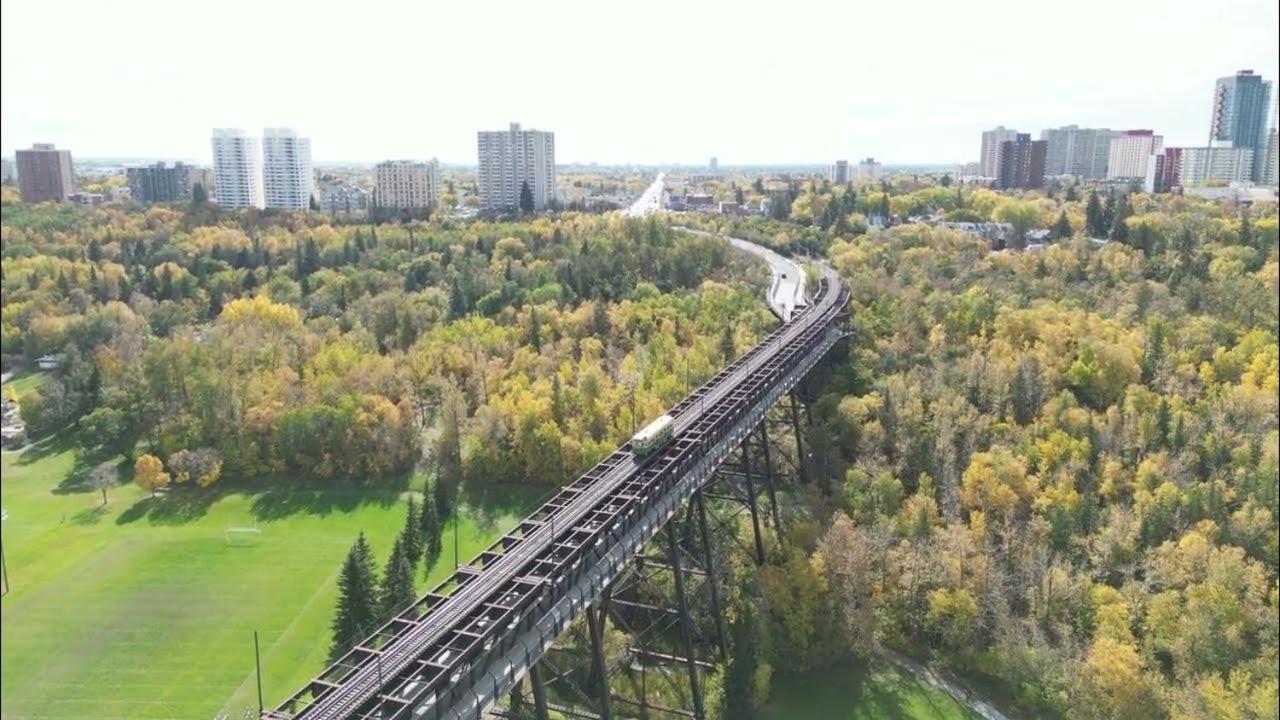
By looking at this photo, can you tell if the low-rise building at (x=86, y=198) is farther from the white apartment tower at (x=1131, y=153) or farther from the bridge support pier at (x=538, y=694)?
the white apartment tower at (x=1131, y=153)

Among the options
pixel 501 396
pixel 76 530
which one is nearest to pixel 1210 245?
pixel 501 396

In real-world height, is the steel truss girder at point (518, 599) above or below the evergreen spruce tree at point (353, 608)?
above

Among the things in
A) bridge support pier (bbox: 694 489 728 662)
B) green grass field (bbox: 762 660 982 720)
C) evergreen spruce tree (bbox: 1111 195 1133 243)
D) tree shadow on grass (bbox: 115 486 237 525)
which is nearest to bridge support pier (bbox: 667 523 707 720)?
bridge support pier (bbox: 694 489 728 662)

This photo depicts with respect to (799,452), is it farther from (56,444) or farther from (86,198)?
(86,198)

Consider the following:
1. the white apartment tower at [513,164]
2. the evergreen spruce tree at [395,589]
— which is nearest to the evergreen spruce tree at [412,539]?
the evergreen spruce tree at [395,589]

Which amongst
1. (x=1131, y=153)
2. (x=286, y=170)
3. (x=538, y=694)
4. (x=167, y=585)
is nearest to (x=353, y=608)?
(x=167, y=585)

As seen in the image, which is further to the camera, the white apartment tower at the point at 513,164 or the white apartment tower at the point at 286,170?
the white apartment tower at the point at 513,164
